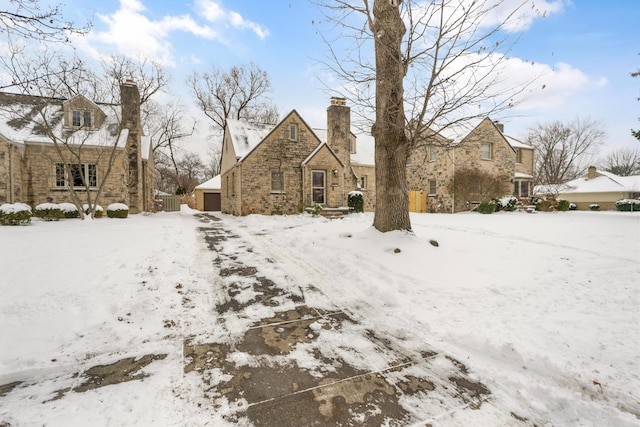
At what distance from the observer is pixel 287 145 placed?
1798 centimetres

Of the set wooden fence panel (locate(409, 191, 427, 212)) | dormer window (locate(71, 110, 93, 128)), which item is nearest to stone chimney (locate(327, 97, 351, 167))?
wooden fence panel (locate(409, 191, 427, 212))

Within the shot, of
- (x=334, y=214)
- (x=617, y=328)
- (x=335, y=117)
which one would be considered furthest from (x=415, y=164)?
(x=617, y=328)

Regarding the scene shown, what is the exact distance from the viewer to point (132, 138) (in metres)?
17.5

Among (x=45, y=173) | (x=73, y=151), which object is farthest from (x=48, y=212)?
(x=45, y=173)

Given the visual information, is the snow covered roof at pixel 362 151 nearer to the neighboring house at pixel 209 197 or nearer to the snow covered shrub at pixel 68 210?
the neighboring house at pixel 209 197

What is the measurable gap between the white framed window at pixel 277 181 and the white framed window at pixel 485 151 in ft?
49.2

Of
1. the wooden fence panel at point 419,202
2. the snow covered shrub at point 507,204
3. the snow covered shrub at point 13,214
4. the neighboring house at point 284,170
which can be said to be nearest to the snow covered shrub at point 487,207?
the snow covered shrub at point 507,204

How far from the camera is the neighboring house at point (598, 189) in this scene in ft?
98.9

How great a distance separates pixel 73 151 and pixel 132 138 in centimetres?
368

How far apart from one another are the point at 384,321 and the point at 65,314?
400 centimetres

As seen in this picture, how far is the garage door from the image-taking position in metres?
31.8

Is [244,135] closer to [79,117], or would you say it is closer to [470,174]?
[79,117]

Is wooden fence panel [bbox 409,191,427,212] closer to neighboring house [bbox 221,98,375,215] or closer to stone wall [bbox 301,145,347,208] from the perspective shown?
neighboring house [bbox 221,98,375,215]

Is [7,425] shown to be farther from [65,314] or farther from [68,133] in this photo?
[68,133]
